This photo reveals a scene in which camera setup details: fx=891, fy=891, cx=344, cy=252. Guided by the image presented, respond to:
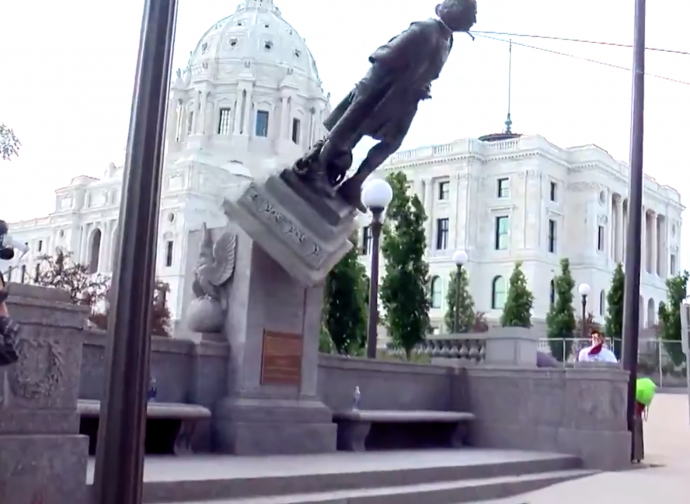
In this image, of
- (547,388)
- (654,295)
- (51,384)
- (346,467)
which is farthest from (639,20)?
(654,295)

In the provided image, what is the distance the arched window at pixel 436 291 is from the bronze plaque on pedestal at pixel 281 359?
74712 millimetres

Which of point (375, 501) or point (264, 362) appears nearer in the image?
point (375, 501)

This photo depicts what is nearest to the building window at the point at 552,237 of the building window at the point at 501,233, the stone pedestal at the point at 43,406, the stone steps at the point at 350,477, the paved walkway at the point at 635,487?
the building window at the point at 501,233

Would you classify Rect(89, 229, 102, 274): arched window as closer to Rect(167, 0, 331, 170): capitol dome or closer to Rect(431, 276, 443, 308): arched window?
Rect(167, 0, 331, 170): capitol dome

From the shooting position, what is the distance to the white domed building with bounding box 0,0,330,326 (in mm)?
94625

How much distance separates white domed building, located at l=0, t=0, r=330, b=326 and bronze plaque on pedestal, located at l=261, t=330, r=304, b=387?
80630mm

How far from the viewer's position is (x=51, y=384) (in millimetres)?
5148

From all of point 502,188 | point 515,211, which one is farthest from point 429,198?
point 515,211

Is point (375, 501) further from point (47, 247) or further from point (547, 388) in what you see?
point (47, 247)

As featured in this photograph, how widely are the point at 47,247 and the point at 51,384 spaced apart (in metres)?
102

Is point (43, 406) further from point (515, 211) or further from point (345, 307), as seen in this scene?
point (515, 211)

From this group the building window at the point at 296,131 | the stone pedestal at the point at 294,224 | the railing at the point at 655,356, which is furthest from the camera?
the building window at the point at 296,131

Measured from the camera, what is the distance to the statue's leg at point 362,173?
938 cm

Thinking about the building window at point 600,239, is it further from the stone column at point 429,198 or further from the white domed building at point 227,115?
the white domed building at point 227,115
